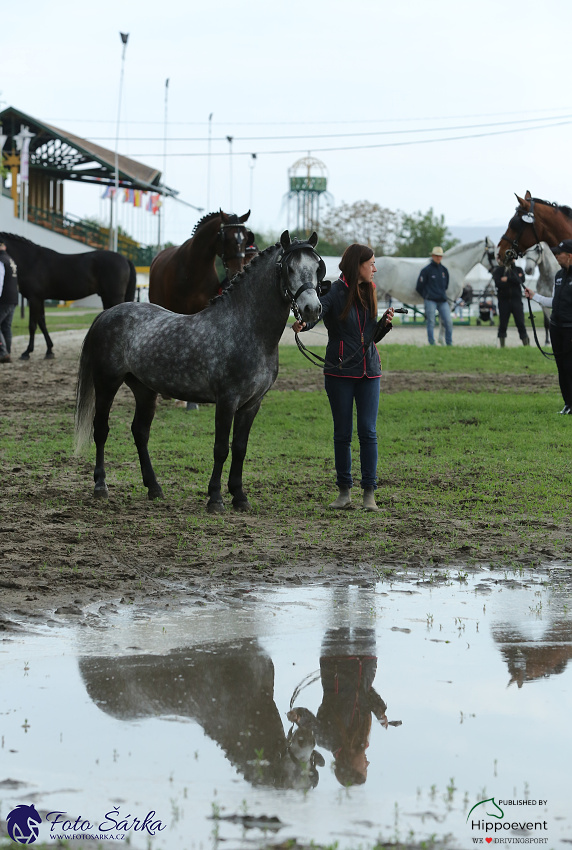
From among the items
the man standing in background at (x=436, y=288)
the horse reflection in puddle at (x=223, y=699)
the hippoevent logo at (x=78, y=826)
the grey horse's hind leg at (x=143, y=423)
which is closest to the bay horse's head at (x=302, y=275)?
the grey horse's hind leg at (x=143, y=423)

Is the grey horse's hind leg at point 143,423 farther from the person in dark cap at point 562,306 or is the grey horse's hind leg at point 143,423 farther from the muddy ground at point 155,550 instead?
the person in dark cap at point 562,306

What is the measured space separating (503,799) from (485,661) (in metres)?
1.41

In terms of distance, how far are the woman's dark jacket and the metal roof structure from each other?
175ft

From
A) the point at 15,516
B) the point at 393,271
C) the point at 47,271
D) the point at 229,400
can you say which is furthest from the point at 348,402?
the point at 393,271

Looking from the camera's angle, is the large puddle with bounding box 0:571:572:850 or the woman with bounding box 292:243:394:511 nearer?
the large puddle with bounding box 0:571:572:850

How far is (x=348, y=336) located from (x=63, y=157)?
56.5m

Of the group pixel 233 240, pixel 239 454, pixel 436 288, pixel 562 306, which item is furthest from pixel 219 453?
pixel 436 288

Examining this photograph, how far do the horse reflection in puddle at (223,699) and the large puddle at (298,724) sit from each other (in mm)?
10

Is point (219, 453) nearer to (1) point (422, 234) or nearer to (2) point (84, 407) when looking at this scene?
(2) point (84, 407)

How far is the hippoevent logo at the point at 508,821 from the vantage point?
3214 mm

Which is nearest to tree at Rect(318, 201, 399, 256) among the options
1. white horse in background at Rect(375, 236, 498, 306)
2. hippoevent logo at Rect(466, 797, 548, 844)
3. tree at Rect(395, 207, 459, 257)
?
tree at Rect(395, 207, 459, 257)

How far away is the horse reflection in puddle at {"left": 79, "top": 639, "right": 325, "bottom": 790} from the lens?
3.72 metres

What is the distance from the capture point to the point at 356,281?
836 centimetres

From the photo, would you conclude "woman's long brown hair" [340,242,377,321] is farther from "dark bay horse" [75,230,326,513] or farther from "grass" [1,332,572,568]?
"grass" [1,332,572,568]
